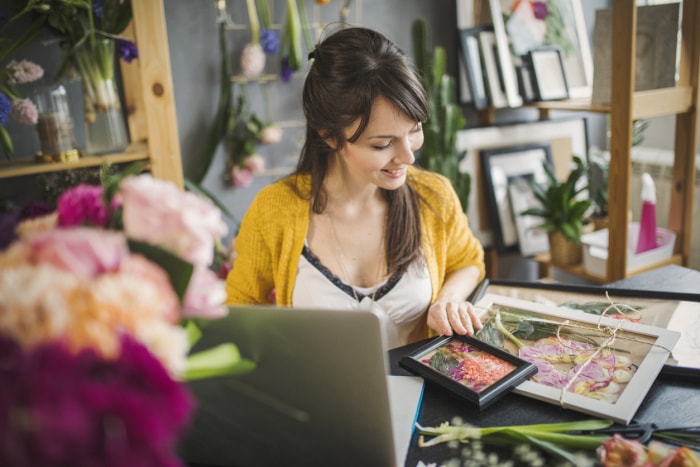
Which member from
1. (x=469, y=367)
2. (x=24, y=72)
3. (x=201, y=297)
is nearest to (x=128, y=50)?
(x=24, y=72)

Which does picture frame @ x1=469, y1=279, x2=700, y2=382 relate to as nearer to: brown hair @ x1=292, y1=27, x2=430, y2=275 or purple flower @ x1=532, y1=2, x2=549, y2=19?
brown hair @ x1=292, y1=27, x2=430, y2=275

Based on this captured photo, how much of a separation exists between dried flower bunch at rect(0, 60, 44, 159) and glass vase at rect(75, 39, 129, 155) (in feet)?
0.43

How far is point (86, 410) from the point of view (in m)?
0.38

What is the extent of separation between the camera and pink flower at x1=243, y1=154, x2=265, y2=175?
94.1 inches

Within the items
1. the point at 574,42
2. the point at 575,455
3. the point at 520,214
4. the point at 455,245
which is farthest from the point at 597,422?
the point at 574,42

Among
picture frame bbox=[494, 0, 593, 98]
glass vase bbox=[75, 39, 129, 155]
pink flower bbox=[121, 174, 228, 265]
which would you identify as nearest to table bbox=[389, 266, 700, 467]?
pink flower bbox=[121, 174, 228, 265]

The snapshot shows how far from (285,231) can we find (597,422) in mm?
901

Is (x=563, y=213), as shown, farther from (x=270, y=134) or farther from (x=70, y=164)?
(x=70, y=164)

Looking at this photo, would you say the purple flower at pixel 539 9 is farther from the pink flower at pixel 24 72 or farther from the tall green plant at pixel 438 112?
the pink flower at pixel 24 72

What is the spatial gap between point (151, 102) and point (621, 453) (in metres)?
1.57

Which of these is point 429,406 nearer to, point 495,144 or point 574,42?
point 495,144

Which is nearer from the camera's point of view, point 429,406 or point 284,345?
point 284,345

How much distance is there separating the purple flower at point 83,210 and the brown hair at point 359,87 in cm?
87

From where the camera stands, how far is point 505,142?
2854mm
